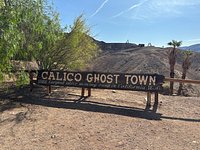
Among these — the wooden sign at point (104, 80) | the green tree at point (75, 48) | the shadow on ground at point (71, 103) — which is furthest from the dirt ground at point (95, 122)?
the green tree at point (75, 48)

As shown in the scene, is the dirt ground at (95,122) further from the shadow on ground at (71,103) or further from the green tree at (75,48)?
the green tree at (75,48)

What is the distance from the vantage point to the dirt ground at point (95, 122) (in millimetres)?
8117

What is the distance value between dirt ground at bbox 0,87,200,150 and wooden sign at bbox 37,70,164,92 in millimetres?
575

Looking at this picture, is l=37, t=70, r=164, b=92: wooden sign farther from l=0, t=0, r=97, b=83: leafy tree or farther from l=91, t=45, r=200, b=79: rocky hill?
l=91, t=45, r=200, b=79: rocky hill

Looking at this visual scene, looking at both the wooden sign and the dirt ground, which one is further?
the wooden sign

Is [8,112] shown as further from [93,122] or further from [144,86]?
[144,86]

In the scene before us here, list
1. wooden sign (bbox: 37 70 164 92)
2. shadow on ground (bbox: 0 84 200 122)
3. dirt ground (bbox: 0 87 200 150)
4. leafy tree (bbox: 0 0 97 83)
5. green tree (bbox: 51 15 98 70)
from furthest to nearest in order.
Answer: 1. green tree (bbox: 51 15 98 70)
2. wooden sign (bbox: 37 70 164 92)
3. shadow on ground (bbox: 0 84 200 122)
4. leafy tree (bbox: 0 0 97 83)
5. dirt ground (bbox: 0 87 200 150)

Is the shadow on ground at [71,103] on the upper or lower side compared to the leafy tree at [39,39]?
lower

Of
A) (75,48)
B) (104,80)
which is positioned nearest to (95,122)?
(104,80)

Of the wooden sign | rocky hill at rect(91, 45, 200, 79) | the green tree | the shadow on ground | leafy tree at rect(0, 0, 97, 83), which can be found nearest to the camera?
leafy tree at rect(0, 0, 97, 83)

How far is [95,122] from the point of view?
9.66 metres

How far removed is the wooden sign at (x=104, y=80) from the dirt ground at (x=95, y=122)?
57 centimetres

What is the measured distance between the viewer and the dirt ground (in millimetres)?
8117

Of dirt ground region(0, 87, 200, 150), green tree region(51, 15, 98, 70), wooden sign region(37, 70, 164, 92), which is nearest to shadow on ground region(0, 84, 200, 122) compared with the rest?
dirt ground region(0, 87, 200, 150)
